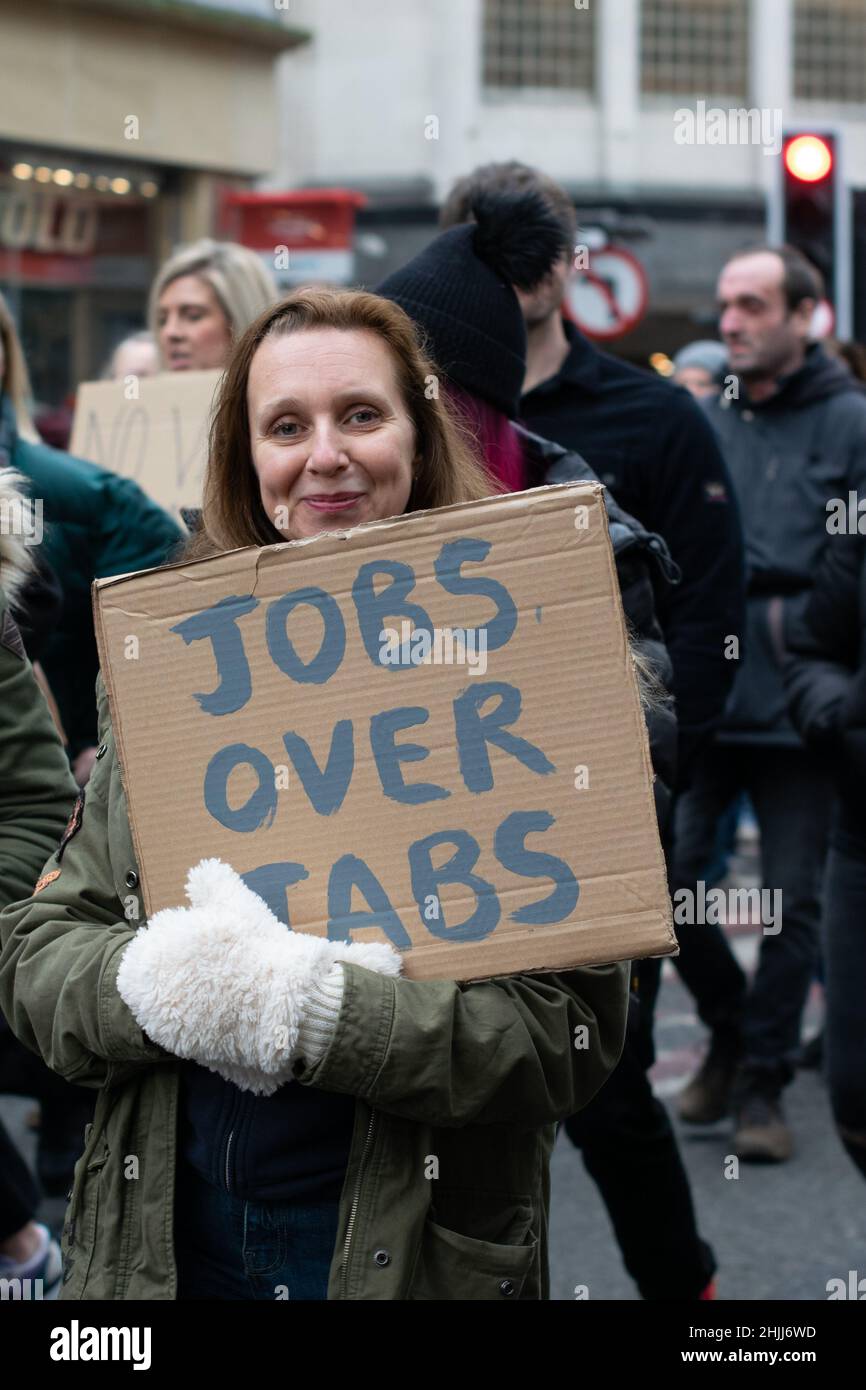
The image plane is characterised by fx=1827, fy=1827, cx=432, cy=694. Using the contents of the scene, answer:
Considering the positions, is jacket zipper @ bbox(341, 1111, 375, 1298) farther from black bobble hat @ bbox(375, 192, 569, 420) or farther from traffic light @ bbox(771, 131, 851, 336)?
traffic light @ bbox(771, 131, 851, 336)

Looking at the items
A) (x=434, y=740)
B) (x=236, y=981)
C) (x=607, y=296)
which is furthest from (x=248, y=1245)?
(x=607, y=296)

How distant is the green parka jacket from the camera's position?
1.99m

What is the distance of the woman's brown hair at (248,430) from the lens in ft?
7.68

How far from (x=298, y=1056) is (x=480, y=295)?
1578 millimetres

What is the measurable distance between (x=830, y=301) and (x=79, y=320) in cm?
836

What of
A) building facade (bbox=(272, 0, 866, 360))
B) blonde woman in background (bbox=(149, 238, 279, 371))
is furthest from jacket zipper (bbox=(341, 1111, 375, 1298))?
building facade (bbox=(272, 0, 866, 360))

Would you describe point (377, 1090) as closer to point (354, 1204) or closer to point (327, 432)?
point (354, 1204)

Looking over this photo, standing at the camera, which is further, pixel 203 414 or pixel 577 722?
pixel 203 414

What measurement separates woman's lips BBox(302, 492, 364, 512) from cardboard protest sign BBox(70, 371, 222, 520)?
7.61 ft

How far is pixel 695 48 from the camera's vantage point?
66.5ft

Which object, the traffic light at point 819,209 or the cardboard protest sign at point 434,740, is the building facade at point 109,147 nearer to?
the traffic light at point 819,209
